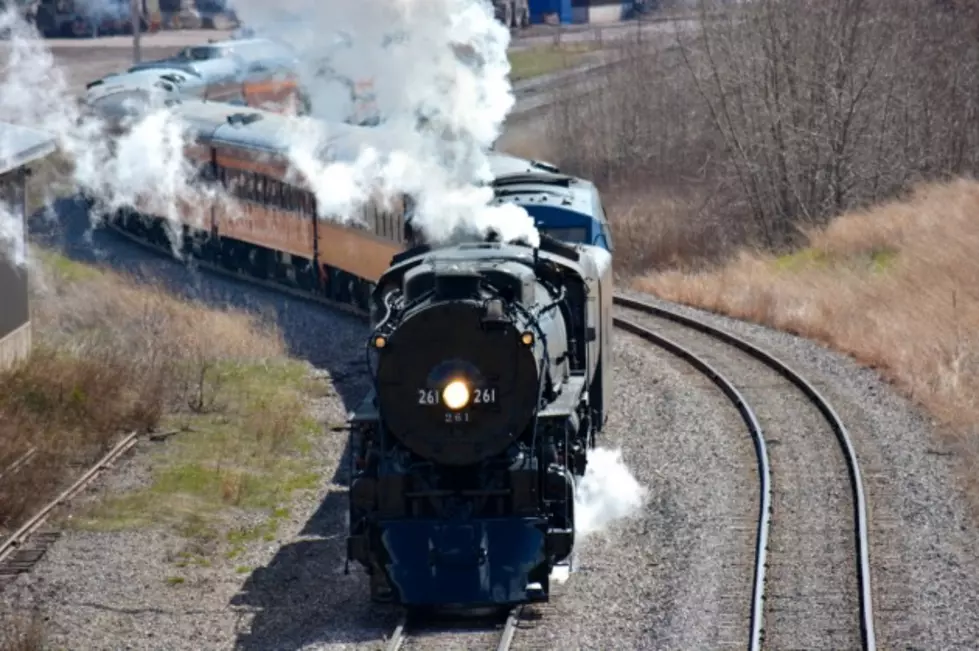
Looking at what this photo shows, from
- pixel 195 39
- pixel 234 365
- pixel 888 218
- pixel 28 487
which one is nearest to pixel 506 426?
pixel 28 487

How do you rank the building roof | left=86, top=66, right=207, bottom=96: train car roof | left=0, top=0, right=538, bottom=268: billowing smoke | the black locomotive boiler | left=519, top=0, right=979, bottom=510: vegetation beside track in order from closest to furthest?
the black locomotive boiler → left=0, top=0, right=538, bottom=268: billowing smoke → the building roof → left=519, top=0, right=979, bottom=510: vegetation beside track → left=86, top=66, right=207, bottom=96: train car roof

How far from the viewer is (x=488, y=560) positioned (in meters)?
11.8

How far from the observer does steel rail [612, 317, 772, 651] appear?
1178cm

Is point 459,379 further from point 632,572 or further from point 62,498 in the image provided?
point 62,498

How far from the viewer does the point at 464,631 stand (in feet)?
38.4

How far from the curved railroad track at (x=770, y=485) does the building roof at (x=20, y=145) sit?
7.00 meters

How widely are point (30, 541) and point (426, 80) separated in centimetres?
639

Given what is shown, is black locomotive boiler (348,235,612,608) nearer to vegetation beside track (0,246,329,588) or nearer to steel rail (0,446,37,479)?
vegetation beside track (0,246,329,588)

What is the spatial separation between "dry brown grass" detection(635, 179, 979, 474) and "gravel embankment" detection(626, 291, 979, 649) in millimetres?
498

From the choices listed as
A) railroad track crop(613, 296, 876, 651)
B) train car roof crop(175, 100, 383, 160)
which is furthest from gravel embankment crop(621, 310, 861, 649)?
train car roof crop(175, 100, 383, 160)

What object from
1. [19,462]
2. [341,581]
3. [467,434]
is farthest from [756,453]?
[19,462]

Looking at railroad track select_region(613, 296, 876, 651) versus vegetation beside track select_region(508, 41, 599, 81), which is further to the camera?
vegetation beside track select_region(508, 41, 599, 81)

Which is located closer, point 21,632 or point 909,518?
point 21,632

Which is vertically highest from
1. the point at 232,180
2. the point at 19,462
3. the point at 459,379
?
the point at 459,379
